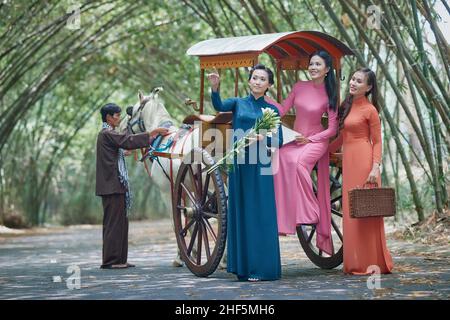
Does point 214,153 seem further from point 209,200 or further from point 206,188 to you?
point 209,200

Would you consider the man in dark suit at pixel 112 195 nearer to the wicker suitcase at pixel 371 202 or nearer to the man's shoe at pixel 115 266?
the man's shoe at pixel 115 266

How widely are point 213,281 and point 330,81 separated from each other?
2087mm

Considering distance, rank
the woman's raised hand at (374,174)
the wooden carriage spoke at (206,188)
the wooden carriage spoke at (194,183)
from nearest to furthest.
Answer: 1. the woman's raised hand at (374,174)
2. the wooden carriage spoke at (206,188)
3. the wooden carriage spoke at (194,183)

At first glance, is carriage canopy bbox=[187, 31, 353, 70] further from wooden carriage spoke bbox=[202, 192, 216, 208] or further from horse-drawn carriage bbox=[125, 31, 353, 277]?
wooden carriage spoke bbox=[202, 192, 216, 208]

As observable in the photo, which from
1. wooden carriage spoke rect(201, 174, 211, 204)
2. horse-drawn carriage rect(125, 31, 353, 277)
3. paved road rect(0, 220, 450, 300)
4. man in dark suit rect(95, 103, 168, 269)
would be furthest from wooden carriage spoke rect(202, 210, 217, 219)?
man in dark suit rect(95, 103, 168, 269)

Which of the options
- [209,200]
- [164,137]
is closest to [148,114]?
[164,137]

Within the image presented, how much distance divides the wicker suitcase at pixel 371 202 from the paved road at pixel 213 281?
21.6 inches

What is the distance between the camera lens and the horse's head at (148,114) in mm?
10492

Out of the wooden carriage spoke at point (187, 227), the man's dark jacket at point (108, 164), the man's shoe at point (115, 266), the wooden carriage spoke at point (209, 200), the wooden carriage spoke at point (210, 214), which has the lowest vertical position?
the man's shoe at point (115, 266)

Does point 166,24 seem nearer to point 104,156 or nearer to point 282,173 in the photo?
point 104,156

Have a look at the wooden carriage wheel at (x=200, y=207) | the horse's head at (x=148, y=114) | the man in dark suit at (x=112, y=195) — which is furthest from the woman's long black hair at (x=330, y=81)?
the horse's head at (x=148, y=114)

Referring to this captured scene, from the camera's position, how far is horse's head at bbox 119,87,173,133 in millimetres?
10492

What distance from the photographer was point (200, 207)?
8.54 metres

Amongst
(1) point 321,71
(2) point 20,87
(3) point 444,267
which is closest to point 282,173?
(1) point 321,71
